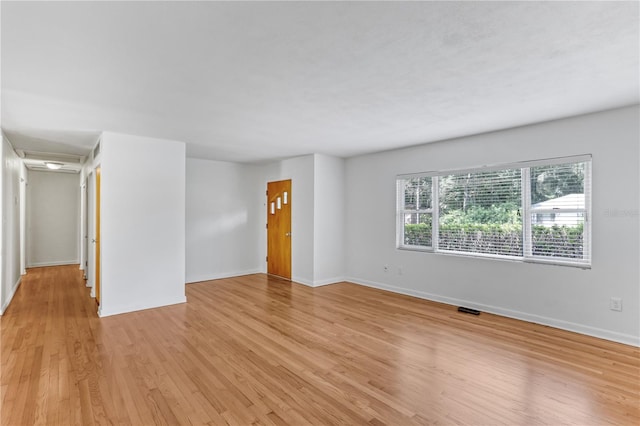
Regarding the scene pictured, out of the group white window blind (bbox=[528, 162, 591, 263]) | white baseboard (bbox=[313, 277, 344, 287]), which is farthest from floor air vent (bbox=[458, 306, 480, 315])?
white baseboard (bbox=[313, 277, 344, 287])

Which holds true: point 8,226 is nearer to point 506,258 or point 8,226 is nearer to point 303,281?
point 303,281

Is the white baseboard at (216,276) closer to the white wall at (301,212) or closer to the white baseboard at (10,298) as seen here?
the white wall at (301,212)

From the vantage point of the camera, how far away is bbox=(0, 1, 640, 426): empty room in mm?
1989

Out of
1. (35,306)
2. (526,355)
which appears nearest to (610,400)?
(526,355)

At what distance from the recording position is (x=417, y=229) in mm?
5316

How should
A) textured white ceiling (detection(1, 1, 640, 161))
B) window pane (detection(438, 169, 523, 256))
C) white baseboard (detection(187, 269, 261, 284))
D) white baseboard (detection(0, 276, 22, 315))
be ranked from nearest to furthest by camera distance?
textured white ceiling (detection(1, 1, 640, 161)), window pane (detection(438, 169, 523, 256)), white baseboard (detection(0, 276, 22, 315)), white baseboard (detection(187, 269, 261, 284))

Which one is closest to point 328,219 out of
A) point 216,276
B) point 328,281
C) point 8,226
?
point 328,281

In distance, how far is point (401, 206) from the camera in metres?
5.54

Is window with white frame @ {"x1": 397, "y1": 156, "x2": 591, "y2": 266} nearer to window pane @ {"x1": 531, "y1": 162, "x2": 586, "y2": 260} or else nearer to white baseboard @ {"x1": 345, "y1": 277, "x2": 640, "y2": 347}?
window pane @ {"x1": 531, "y1": 162, "x2": 586, "y2": 260}

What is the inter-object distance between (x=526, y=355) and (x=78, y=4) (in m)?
4.19

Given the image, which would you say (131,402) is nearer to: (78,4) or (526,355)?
(78,4)

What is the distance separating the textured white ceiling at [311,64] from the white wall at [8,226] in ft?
3.80

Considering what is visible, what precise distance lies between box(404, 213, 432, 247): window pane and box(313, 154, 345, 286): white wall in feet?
4.51

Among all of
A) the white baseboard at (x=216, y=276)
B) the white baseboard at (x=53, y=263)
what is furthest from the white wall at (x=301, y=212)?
the white baseboard at (x=53, y=263)
